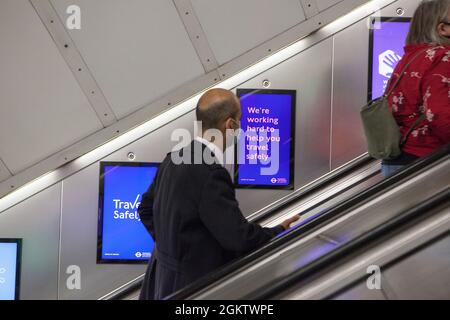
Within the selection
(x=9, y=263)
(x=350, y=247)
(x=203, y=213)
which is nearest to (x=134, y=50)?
(x=9, y=263)

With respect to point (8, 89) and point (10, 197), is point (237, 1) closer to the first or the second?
point (8, 89)

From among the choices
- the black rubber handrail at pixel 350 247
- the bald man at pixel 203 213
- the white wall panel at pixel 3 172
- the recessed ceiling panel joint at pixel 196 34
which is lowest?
the black rubber handrail at pixel 350 247

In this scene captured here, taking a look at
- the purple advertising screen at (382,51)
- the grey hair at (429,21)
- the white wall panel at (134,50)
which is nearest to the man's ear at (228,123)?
the grey hair at (429,21)

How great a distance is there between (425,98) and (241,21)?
302 cm

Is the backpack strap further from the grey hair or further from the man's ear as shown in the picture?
the man's ear

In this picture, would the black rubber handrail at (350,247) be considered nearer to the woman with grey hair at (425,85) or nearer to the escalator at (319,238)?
the escalator at (319,238)

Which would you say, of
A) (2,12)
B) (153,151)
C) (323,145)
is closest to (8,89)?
(2,12)

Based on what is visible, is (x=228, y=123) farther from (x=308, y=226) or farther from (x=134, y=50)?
(x=134, y=50)

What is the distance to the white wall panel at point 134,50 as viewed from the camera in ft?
18.9

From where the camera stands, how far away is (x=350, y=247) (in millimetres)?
2402

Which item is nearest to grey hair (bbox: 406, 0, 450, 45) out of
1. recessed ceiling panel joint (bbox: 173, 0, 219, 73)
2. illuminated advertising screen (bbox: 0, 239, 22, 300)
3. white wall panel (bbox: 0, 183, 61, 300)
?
recessed ceiling panel joint (bbox: 173, 0, 219, 73)

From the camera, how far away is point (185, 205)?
2895 millimetres

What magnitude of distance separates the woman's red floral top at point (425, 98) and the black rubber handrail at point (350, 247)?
0.68m

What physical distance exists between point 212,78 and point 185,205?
10.4 ft
